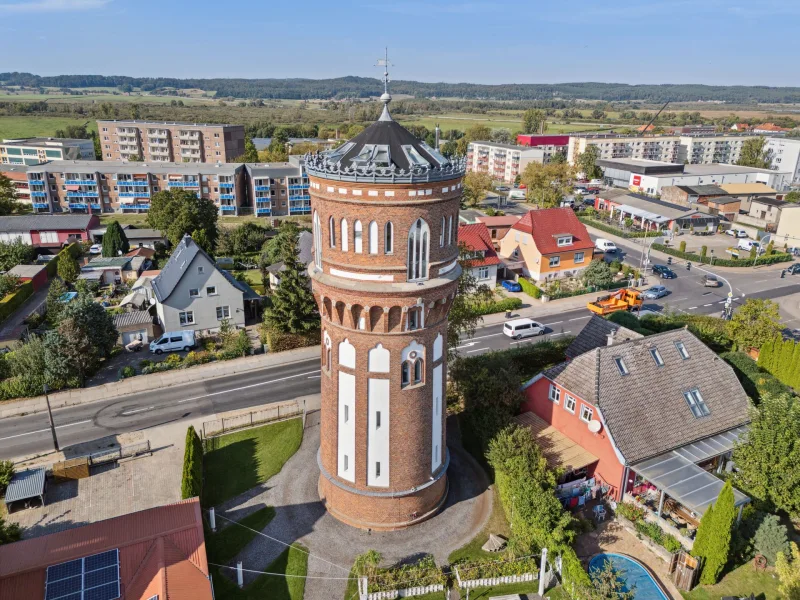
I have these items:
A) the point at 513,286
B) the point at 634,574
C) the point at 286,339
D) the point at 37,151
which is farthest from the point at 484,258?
the point at 37,151

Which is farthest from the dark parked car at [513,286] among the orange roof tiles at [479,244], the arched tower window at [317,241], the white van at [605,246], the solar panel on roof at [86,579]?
the solar panel on roof at [86,579]

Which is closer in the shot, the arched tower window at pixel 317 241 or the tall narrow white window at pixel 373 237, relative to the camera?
the tall narrow white window at pixel 373 237

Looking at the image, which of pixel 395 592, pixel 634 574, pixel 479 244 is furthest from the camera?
→ pixel 479 244

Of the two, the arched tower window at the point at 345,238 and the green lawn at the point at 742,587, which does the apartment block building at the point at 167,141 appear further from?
the green lawn at the point at 742,587

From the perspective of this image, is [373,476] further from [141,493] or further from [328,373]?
[141,493]

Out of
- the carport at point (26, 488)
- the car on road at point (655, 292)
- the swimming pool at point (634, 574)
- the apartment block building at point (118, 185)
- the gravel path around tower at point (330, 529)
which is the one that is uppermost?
the apartment block building at point (118, 185)

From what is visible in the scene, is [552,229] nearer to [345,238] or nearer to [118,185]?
[345,238]

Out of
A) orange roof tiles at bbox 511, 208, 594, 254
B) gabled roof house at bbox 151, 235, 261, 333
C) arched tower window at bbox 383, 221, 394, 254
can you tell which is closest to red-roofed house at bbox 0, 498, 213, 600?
arched tower window at bbox 383, 221, 394, 254
